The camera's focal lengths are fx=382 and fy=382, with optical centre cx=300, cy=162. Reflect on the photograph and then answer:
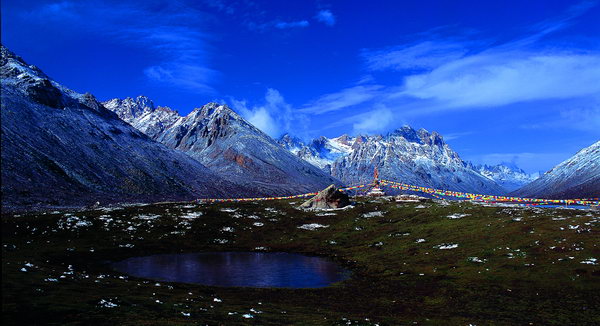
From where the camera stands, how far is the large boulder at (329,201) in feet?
560

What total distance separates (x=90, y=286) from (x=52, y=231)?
7583 centimetres

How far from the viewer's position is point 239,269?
87312mm

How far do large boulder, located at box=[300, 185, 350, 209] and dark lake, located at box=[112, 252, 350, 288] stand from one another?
206 feet

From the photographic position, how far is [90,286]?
49.0 metres

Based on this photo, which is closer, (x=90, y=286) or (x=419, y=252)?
(x=90, y=286)

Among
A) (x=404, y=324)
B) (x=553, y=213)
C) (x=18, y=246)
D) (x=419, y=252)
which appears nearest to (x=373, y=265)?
(x=419, y=252)

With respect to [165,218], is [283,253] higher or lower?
lower

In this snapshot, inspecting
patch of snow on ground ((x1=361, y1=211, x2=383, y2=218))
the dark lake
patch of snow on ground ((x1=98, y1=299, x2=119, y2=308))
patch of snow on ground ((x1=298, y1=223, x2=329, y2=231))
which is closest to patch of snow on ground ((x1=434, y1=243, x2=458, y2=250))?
the dark lake

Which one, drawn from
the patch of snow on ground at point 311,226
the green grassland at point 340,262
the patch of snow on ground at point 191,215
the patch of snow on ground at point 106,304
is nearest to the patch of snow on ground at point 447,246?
the green grassland at point 340,262

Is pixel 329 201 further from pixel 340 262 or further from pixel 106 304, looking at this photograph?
pixel 106 304

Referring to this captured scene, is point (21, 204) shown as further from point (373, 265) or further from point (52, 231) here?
point (373, 265)

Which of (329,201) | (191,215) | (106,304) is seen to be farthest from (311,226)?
(106,304)

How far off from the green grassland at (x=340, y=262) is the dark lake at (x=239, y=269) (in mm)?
5312

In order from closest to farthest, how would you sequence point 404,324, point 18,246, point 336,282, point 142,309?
point 142,309 < point 404,324 < point 336,282 < point 18,246
